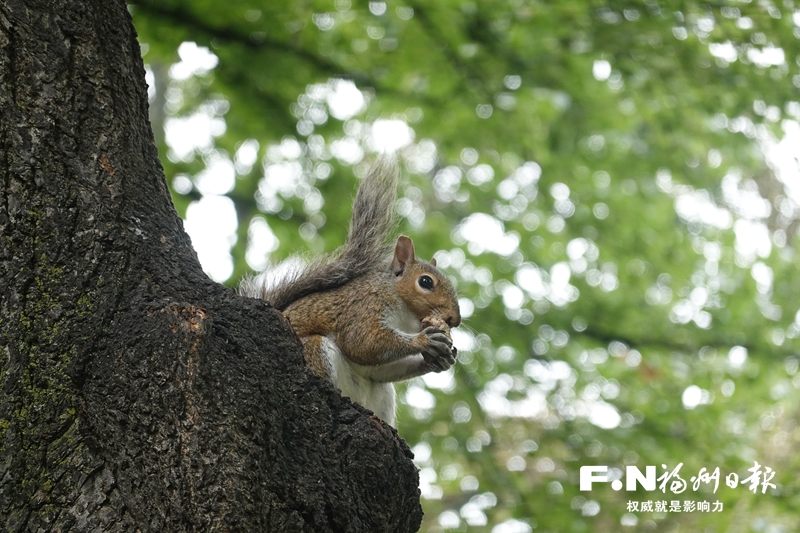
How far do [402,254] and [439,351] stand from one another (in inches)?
28.6

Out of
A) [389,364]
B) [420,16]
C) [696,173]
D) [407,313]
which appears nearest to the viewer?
[389,364]

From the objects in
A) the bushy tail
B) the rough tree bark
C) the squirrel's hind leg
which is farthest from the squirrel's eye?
the rough tree bark

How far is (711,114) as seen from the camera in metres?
5.14

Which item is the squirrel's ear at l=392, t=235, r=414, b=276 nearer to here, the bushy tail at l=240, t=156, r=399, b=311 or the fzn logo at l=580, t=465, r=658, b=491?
the bushy tail at l=240, t=156, r=399, b=311

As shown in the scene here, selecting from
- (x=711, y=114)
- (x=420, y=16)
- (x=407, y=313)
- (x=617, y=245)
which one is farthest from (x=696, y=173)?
(x=407, y=313)

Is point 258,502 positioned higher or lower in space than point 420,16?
higher

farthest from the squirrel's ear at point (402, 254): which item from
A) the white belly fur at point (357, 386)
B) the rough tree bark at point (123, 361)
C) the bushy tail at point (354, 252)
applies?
the rough tree bark at point (123, 361)

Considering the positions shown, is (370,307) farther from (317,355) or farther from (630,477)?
(630,477)

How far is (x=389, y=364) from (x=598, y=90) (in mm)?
3193

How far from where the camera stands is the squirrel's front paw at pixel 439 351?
2.69 m

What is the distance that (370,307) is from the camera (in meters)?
2.99

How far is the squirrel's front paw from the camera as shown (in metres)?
2.69

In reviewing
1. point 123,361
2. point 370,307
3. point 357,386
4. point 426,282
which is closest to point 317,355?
point 357,386

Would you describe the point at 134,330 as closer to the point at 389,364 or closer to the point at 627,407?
the point at 389,364
